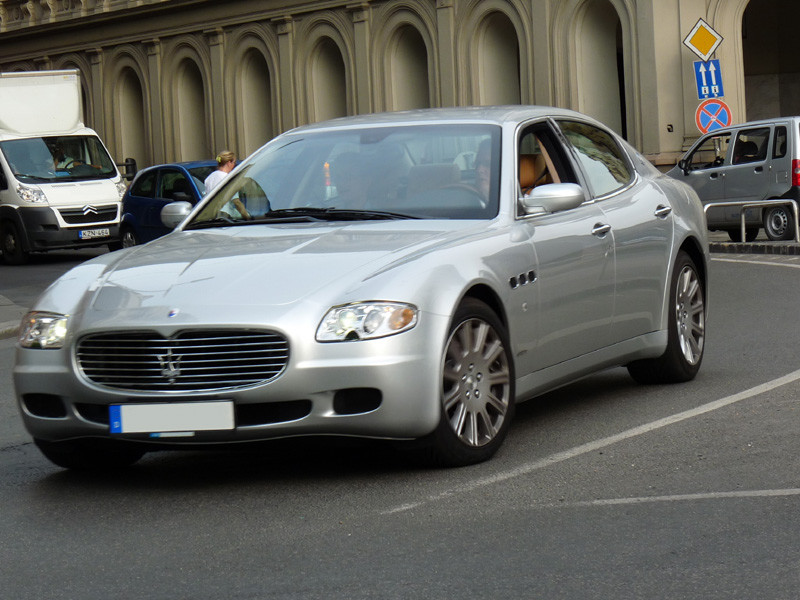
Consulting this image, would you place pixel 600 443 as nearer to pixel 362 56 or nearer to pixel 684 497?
pixel 684 497

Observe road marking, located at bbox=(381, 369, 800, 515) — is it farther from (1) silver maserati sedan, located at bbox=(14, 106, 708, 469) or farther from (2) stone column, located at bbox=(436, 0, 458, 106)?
(2) stone column, located at bbox=(436, 0, 458, 106)

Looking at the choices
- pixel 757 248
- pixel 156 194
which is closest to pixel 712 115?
pixel 757 248

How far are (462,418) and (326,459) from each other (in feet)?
2.67

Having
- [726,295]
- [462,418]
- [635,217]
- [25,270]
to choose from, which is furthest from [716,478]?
[25,270]

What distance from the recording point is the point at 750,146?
23812 millimetres

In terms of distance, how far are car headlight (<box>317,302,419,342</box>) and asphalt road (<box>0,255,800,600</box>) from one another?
1.58 ft

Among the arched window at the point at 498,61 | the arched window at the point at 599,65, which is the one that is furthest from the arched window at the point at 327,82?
the arched window at the point at 599,65

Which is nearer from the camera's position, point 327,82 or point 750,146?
point 750,146

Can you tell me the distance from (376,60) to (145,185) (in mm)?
15606

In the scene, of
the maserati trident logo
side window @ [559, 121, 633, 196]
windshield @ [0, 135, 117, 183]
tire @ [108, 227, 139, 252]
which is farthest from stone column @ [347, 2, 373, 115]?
the maserati trident logo

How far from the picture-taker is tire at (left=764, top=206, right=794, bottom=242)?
73.6ft

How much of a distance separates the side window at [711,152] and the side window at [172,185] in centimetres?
755

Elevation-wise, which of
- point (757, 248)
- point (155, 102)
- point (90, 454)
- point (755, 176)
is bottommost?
point (90, 454)

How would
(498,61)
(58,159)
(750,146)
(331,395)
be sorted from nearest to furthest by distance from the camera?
(331,395)
(750,146)
(58,159)
(498,61)
